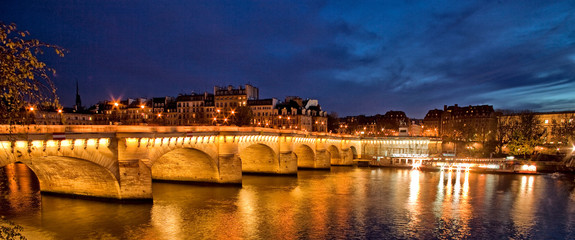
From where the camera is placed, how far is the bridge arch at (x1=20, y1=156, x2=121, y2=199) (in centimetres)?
2792

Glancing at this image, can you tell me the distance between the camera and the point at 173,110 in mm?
110875

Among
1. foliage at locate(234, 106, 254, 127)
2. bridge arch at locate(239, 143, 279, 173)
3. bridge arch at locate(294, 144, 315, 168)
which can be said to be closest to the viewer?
bridge arch at locate(239, 143, 279, 173)

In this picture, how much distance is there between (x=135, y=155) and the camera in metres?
29.4

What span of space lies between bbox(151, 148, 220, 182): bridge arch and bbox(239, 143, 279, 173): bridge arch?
12181mm

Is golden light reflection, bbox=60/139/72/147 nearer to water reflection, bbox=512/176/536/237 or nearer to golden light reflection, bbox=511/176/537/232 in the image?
water reflection, bbox=512/176/536/237

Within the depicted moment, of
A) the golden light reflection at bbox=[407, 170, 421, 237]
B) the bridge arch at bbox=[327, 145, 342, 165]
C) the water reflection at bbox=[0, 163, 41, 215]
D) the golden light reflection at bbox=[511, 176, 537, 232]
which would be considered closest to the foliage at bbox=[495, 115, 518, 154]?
the bridge arch at bbox=[327, 145, 342, 165]

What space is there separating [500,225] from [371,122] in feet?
507

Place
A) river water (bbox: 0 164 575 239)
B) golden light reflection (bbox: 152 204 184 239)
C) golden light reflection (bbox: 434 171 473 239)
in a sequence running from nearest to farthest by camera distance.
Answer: golden light reflection (bbox: 152 204 184 239)
river water (bbox: 0 164 575 239)
golden light reflection (bbox: 434 171 473 239)

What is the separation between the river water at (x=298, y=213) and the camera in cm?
2425

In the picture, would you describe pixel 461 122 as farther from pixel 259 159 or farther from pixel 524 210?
pixel 524 210

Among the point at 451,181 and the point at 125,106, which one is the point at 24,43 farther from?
the point at 125,106

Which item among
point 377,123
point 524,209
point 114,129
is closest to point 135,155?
point 114,129

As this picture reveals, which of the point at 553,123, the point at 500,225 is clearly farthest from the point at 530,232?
the point at 553,123

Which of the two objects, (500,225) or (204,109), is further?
(204,109)
